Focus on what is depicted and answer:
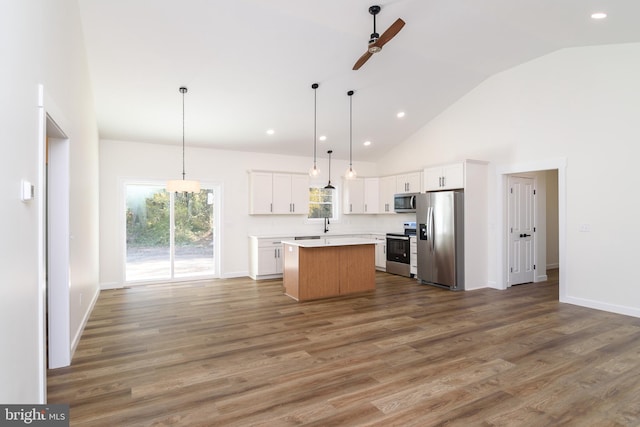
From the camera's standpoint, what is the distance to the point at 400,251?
7.68 metres

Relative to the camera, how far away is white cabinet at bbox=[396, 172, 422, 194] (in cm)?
761

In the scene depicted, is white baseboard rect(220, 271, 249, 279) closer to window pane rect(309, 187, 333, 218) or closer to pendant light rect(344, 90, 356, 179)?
window pane rect(309, 187, 333, 218)

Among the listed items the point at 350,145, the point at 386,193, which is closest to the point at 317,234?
the point at 386,193

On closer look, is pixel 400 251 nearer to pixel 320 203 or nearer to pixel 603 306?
pixel 320 203

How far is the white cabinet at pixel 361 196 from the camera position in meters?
8.64

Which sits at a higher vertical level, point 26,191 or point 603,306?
point 26,191

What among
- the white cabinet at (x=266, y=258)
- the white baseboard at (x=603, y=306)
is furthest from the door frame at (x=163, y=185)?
the white baseboard at (x=603, y=306)

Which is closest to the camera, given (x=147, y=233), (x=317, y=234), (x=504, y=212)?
(x=504, y=212)

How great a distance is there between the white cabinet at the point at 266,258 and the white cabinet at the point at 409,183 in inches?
118

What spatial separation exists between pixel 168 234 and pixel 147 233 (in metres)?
0.38

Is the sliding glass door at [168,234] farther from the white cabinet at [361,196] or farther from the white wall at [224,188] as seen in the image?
the white cabinet at [361,196]

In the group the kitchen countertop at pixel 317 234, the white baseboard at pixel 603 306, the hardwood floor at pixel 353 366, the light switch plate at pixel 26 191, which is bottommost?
the hardwood floor at pixel 353 366

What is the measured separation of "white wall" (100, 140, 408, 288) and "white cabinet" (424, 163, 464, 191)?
1.67 m

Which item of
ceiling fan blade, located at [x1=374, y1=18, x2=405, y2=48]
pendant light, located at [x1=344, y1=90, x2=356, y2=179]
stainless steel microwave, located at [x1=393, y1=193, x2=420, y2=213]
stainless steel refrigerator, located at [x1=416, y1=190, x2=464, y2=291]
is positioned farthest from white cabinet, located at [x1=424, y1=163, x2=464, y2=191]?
ceiling fan blade, located at [x1=374, y1=18, x2=405, y2=48]
